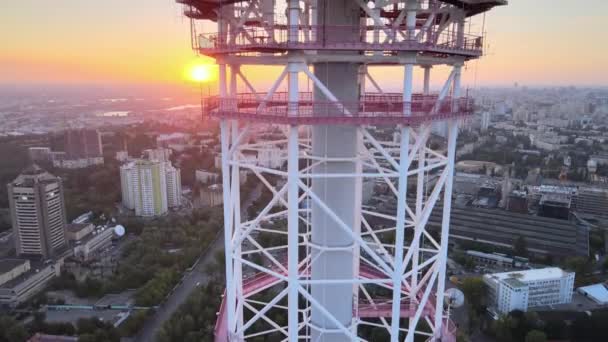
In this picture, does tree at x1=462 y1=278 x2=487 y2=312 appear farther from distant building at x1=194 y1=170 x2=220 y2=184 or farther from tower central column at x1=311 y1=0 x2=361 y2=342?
distant building at x1=194 y1=170 x2=220 y2=184

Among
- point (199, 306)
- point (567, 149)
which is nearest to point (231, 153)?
point (199, 306)

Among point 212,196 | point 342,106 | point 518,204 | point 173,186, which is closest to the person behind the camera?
A: point 342,106

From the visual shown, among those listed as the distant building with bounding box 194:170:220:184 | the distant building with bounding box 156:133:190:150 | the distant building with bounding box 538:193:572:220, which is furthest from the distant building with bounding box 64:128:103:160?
the distant building with bounding box 538:193:572:220

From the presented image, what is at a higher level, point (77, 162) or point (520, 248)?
point (77, 162)

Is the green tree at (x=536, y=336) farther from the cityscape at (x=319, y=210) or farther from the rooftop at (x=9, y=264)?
the rooftop at (x=9, y=264)

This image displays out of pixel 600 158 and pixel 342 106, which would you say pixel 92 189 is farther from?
pixel 600 158

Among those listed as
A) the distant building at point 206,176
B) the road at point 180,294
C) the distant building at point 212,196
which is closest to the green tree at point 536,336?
the road at point 180,294

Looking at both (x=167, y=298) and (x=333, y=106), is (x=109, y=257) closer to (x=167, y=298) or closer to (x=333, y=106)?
(x=167, y=298)

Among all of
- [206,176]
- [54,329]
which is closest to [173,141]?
[206,176]
